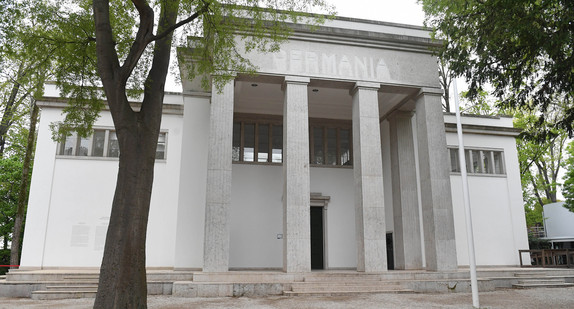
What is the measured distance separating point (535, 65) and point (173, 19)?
31.7 feet

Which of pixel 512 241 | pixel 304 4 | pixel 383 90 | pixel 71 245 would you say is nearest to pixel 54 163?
pixel 71 245

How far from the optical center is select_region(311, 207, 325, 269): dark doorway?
17.4m

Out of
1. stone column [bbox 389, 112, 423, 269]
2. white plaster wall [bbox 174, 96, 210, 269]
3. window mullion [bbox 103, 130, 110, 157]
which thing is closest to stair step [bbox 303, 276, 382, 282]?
stone column [bbox 389, 112, 423, 269]

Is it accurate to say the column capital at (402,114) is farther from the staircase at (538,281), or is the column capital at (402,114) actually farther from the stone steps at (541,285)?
the stone steps at (541,285)

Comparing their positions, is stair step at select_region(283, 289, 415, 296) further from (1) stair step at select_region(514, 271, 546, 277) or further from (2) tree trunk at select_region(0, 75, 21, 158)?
(2) tree trunk at select_region(0, 75, 21, 158)

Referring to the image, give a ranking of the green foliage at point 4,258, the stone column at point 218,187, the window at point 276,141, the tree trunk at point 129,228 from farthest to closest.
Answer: the green foliage at point 4,258, the window at point 276,141, the stone column at point 218,187, the tree trunk at point 129,228

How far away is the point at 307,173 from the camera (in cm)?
1334

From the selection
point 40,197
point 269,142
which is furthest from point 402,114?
point 40,197

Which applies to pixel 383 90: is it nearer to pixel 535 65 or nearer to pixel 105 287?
pixel 535 65

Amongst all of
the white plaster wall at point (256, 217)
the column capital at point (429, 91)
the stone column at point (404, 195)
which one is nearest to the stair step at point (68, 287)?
the white plaster wall at point (256, 217)

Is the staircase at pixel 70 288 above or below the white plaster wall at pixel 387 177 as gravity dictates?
below

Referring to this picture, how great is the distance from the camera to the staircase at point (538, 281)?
13688mm

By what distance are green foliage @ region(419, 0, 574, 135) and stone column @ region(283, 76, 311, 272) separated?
484cm

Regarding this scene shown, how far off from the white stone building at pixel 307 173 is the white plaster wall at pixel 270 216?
0.15ft
